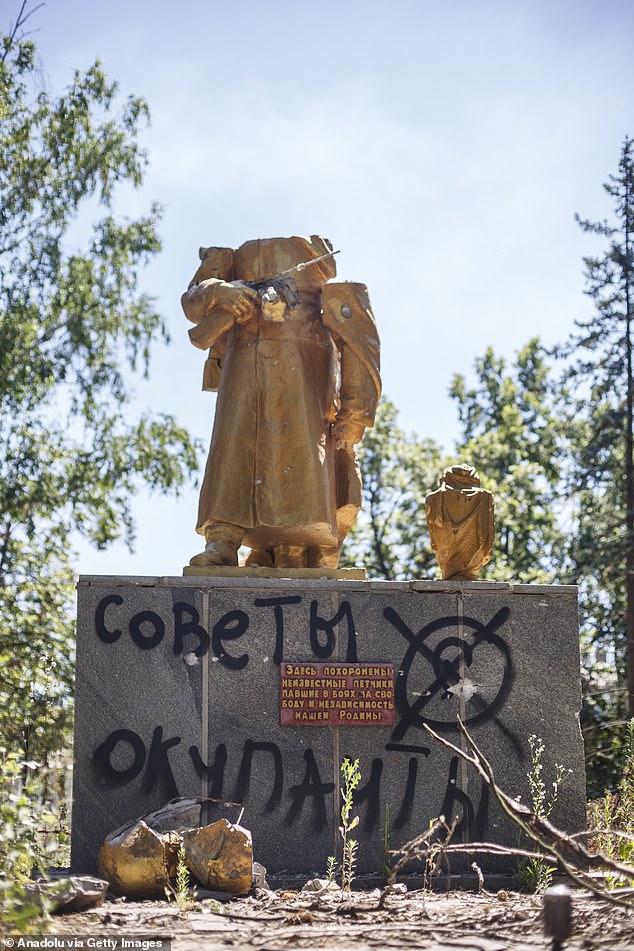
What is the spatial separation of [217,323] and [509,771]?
309cm

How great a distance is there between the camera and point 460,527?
760 centimetres

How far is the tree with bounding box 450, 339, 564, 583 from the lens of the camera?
21.5m

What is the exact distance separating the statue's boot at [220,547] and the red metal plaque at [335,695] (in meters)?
0.83

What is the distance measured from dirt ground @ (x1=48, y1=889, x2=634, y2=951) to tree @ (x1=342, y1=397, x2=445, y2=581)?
54.1 feet

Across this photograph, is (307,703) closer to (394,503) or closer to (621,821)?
(621,821)

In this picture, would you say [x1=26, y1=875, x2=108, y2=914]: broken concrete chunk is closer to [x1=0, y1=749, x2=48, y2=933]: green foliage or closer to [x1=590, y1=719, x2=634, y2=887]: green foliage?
[x1=0, y1=749, x2=48, y2=933]: green foliage

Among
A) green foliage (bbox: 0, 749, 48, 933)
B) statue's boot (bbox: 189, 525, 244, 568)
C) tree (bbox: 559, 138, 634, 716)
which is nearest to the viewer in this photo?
green foliage (bbox: 0, 749, 48, 933)

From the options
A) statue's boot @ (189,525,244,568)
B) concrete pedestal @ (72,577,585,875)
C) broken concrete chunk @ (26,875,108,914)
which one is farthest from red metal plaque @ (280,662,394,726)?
broken concrete chunk @ (26,875,108,914)

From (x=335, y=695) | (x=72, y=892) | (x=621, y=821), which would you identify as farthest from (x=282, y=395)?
(x=72, y=892)

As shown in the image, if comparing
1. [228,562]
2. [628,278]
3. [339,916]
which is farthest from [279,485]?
[628,278]

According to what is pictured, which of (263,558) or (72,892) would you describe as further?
(263,558)

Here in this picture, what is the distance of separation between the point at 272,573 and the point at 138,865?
2088 mm

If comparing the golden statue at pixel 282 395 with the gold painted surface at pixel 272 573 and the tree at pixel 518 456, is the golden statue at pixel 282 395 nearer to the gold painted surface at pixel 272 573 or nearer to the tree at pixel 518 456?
the gold painted surface at pixel 272 573

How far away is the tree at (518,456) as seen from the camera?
→ 21.5m
